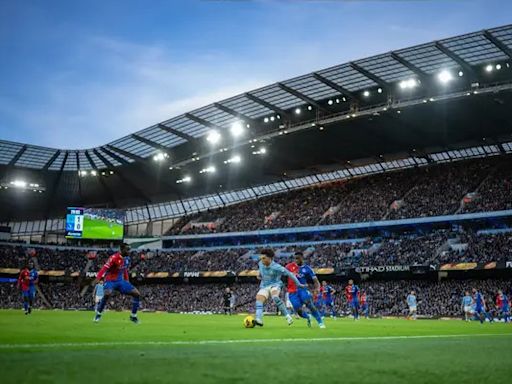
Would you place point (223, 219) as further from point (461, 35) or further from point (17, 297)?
point (461, 35)

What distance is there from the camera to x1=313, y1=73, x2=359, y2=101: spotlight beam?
152 feet

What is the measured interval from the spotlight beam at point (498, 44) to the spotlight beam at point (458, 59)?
2928 millimetres

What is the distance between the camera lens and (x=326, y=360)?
6.57m

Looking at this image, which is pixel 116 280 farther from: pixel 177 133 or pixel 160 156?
pixel 160 156

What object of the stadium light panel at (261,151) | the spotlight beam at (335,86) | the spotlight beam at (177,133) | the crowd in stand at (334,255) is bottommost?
the crowd in stand at (334,255)

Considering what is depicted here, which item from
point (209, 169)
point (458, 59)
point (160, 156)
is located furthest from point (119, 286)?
point (209, 169)

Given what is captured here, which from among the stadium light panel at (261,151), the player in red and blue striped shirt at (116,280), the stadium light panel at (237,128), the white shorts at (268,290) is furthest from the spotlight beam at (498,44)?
the player in red and blue striped shirt at (116,280)

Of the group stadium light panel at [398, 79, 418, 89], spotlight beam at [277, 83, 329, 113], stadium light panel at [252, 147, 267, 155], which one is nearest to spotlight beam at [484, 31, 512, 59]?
stadium light panel at [398, 79, 418, 89]

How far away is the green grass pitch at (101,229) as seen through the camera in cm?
7075

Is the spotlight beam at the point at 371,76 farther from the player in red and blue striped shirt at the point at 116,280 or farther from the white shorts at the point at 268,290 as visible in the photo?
the white shorts at the point at 268,290

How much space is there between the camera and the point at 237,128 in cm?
5578

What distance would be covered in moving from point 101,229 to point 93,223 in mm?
1380

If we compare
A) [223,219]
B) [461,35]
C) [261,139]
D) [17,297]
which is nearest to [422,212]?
[261,139]

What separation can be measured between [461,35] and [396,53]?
4.92 m
